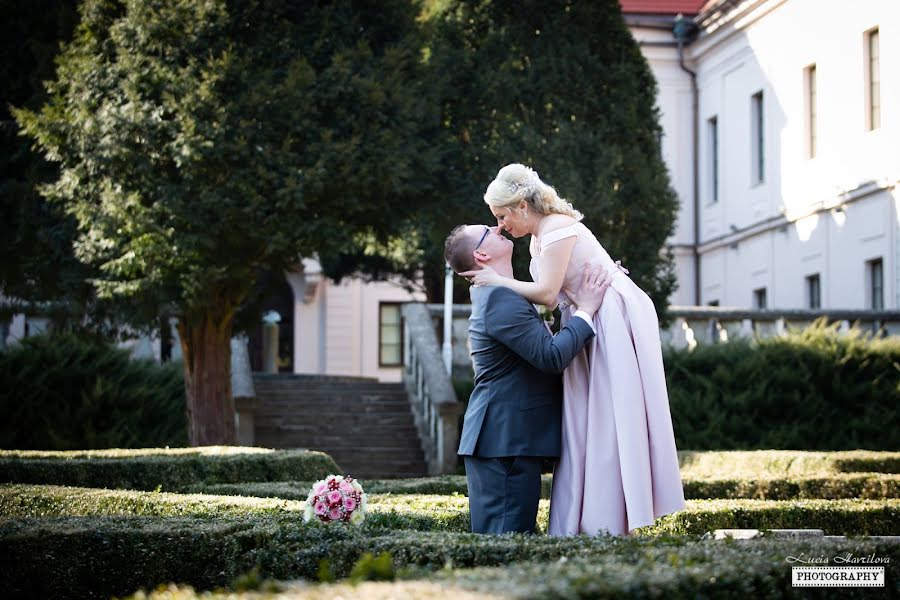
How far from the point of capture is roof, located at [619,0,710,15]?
3441 centimetres

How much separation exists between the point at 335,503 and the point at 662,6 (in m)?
30.1

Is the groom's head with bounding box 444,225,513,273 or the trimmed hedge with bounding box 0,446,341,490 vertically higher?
the groom's head with bounding box 444,225,513,273

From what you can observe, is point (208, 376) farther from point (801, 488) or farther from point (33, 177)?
point (801, 488)

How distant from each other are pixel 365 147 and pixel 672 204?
5.19 meters

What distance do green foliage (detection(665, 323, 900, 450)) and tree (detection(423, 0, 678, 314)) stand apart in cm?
124

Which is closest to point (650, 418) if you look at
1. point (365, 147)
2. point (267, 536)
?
point (267, 536)

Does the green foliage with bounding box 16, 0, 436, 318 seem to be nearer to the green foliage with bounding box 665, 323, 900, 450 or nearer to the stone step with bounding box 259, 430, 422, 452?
the stone step with bounding box 259, 430, 422, 452

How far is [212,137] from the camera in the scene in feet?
48.9

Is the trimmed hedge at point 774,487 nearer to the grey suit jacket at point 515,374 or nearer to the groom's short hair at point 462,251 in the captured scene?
the grey suit jacket at point 515,374

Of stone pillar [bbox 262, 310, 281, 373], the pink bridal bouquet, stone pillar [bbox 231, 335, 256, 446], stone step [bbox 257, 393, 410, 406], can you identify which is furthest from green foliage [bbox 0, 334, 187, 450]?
stone pillar [bbox 262, 310, 281, 373]

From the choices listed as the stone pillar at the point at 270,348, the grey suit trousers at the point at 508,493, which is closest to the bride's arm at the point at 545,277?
the grey suit trousers at the point at 508,493

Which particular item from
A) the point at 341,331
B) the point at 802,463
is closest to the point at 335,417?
the point at 802,463

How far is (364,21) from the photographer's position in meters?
16.7

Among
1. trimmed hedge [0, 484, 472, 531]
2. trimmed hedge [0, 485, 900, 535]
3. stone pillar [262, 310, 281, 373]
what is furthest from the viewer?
stone pillar [262, 310, 281, 373]
